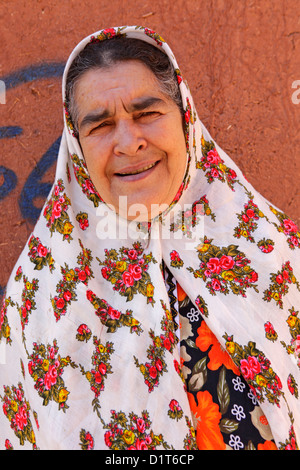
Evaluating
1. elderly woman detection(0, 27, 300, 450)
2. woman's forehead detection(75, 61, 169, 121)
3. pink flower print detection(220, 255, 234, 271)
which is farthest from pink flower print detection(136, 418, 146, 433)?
woman's forehead detection(75, 61, 169, 121)

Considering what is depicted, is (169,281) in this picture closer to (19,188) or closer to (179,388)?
(179,388)

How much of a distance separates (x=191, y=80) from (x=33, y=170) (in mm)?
793

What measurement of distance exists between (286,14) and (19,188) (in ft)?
4.44

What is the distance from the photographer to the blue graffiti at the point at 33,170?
5.87 feet

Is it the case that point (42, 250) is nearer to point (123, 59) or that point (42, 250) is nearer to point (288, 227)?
point (123, 59)

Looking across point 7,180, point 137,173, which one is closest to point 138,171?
point 137,173

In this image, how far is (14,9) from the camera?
69.1 inches

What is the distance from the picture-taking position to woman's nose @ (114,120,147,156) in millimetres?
1197

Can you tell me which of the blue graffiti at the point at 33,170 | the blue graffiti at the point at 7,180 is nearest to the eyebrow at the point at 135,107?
the blue graffiti at the point at 33,170

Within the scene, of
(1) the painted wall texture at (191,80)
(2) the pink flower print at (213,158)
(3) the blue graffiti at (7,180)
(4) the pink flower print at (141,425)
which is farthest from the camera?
(3) the blue graffiti at (7,180)

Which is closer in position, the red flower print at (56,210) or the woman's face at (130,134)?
the woman's face at (130,134)

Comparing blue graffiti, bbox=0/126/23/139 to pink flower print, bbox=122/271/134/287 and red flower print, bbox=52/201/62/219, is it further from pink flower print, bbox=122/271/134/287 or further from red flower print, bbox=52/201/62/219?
pink flower print, bbox=122/271/134/287

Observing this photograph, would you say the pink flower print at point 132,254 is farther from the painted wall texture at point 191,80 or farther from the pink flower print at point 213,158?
the painted wall texture at point 191,80

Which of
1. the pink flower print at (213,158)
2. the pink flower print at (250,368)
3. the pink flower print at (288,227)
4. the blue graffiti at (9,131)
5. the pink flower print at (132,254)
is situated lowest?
the pink flower print at (250,368)
